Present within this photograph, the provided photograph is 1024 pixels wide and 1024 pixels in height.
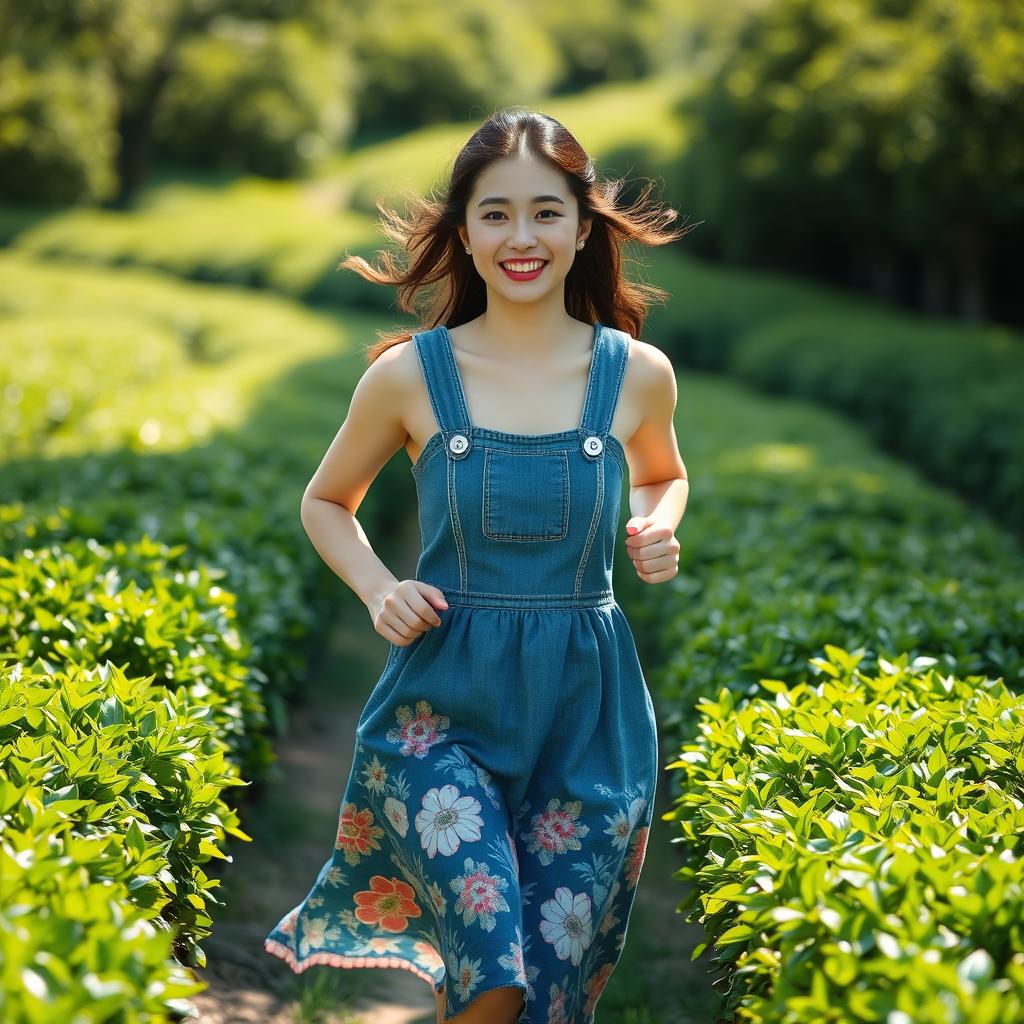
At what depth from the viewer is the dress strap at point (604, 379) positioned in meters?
2.50

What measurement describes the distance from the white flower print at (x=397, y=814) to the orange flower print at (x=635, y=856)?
0.44 metres

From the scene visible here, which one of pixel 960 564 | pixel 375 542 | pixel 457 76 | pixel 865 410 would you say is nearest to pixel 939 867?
pixel 960 564

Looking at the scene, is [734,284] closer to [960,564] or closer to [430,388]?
[960,564]

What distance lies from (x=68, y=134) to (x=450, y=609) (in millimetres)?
28435

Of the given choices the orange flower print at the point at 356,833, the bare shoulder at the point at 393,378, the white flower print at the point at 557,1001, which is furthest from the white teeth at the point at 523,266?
the white flower print at the point at 557,1001

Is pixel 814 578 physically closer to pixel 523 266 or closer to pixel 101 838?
pixel 523 266

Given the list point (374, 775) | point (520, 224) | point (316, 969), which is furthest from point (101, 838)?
point (316, 969)

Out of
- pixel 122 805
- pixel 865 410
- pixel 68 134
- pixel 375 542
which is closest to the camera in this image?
pixel 122 805

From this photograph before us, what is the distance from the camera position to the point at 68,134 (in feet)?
91.6

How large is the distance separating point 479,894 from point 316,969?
1.75 m

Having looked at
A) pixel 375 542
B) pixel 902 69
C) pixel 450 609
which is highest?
pixel 902 69

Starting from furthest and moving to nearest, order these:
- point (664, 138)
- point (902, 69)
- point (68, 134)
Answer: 1. point (68, 134)
2. point (664, 138)
3. point (902, 69)

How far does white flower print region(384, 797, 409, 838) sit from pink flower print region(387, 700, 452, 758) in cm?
9

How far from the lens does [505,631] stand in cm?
239
